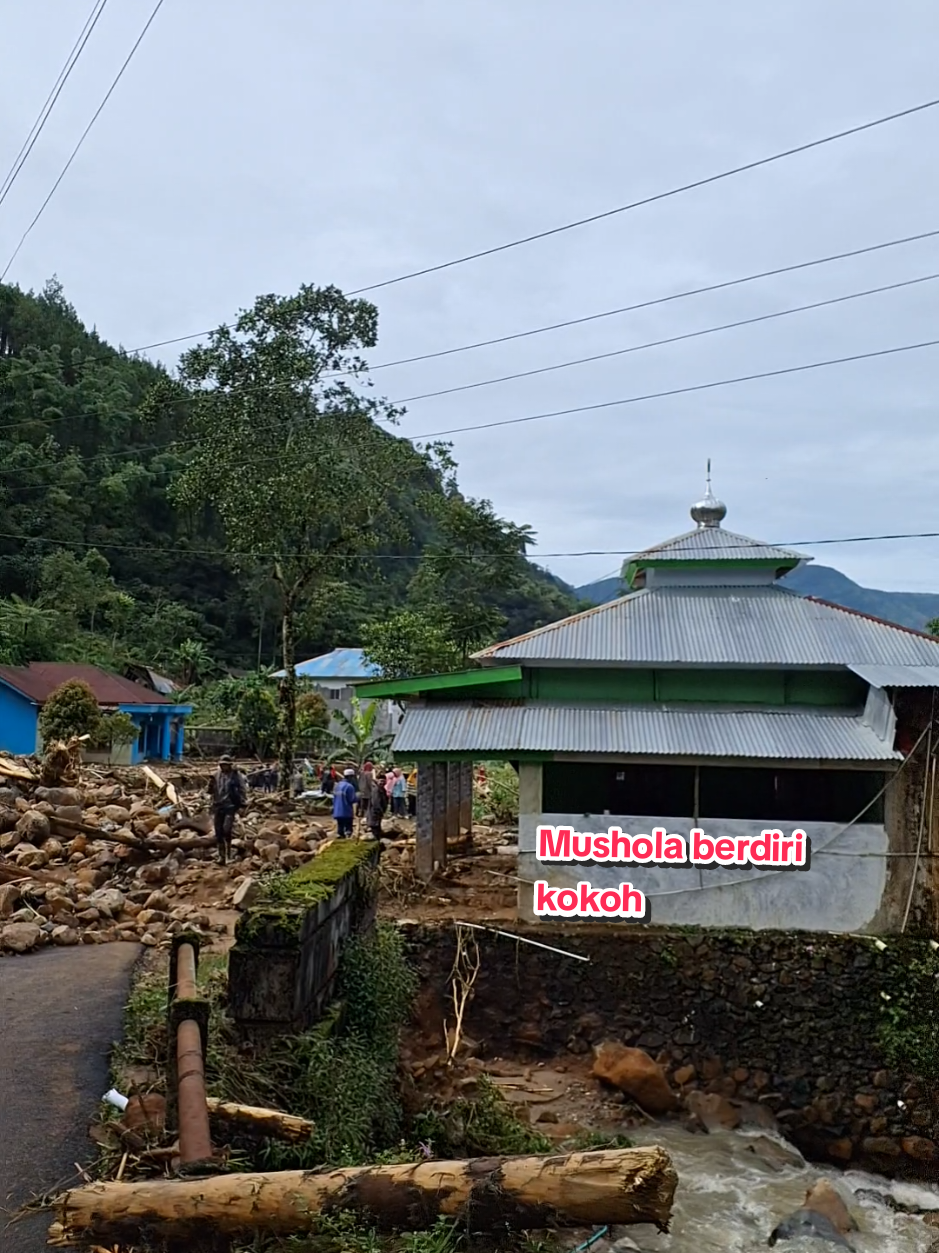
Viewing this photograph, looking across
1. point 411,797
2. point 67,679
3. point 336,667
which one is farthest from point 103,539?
point 411,797

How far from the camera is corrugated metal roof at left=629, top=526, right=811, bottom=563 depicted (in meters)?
15.3

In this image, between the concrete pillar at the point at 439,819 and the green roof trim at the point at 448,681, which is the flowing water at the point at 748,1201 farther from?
the green roof trim at the point at 448,681

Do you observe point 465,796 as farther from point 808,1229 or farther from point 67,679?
point 67,679

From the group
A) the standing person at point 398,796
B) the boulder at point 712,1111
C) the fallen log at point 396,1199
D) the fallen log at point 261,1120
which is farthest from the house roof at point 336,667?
the fallen log at point 396,1199

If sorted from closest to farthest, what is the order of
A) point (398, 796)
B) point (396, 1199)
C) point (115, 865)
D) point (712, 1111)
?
1. point (396, 1199)
2. point (712, 1111)
3. point (115, 865)
4. point (398, 796)

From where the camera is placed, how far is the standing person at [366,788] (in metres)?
18.6

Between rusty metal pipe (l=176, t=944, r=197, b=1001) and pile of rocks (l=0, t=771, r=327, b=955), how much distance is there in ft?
12.9

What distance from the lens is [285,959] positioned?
22.0 ft

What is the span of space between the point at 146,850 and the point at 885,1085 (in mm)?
10608

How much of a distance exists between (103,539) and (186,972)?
5040cm

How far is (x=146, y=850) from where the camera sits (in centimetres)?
1512

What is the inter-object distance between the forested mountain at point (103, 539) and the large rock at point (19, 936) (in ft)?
99.0

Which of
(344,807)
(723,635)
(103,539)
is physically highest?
(103,539)

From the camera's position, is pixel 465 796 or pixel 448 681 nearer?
pixel 448 681
